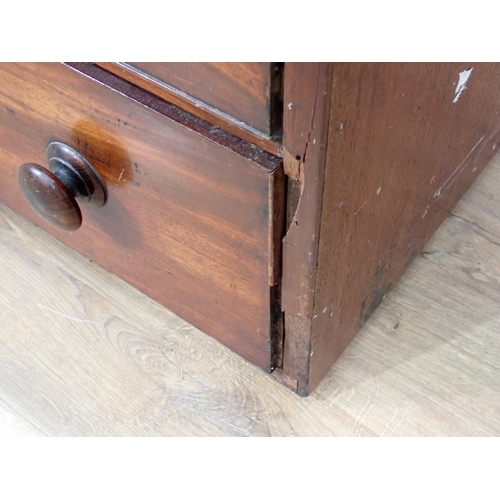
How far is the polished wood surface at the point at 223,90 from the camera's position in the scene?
1.41ft

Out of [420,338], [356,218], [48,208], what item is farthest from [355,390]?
[48,208]

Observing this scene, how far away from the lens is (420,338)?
71cm

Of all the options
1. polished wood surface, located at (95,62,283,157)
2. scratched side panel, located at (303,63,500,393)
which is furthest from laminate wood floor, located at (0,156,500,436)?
polished wood surface, located at (95,62,283,157)

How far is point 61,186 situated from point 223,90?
0.56 ft

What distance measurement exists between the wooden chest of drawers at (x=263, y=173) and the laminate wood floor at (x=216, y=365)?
0.03 meters

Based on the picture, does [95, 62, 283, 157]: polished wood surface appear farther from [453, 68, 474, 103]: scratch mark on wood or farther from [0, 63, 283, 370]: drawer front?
[453, 68, 474, 103]: scratch mark on wood

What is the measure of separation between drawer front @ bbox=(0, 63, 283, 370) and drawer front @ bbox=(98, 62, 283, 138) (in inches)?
0.6

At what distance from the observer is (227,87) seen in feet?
1.47

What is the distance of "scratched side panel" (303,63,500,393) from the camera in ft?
1.48

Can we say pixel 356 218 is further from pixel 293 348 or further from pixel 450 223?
pixel 450 223

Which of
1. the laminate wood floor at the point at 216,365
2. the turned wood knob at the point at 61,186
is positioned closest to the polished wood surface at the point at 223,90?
the turned wood knob at the point at 61,186

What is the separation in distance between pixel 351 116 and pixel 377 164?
0.27 ft

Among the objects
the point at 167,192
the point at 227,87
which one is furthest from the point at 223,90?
the point at 167,192

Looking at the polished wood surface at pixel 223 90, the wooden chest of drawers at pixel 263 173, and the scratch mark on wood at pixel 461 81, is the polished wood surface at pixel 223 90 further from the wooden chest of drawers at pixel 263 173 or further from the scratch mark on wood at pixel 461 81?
the scratch mark on wood at pixel 461 81
